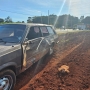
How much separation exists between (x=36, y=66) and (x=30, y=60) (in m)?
1.29

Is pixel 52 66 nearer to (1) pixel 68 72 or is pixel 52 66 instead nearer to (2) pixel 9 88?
(1) pixel 68 72

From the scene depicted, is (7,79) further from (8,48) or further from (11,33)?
(11,33)

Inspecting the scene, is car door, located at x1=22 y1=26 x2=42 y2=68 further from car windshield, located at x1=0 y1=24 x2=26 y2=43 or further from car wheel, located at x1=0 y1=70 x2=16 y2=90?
car wheel, located at x1=0 y1=70 x2=16 y2=90

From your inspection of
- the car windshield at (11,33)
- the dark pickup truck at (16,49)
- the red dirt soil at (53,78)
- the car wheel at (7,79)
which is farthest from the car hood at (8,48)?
the red dirt soil at (53,78)

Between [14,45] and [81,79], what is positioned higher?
[14,45]

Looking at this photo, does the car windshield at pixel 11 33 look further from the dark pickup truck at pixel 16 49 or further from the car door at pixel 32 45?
the car door at pixel 32 45

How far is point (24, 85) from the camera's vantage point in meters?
4.37

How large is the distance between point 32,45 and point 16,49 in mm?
1021

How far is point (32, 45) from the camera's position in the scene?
4.81 m

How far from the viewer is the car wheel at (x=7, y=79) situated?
135 inches

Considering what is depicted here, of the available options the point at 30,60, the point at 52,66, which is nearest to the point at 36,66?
the point at 52,66

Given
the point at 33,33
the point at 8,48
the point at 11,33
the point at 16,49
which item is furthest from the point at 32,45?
the point at 8,48

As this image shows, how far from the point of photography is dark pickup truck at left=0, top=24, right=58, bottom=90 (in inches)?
137

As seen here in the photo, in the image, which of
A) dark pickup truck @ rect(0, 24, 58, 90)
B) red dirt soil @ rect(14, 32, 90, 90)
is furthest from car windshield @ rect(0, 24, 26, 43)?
red dirt soil @ rect(14, 32, 90, 90)
